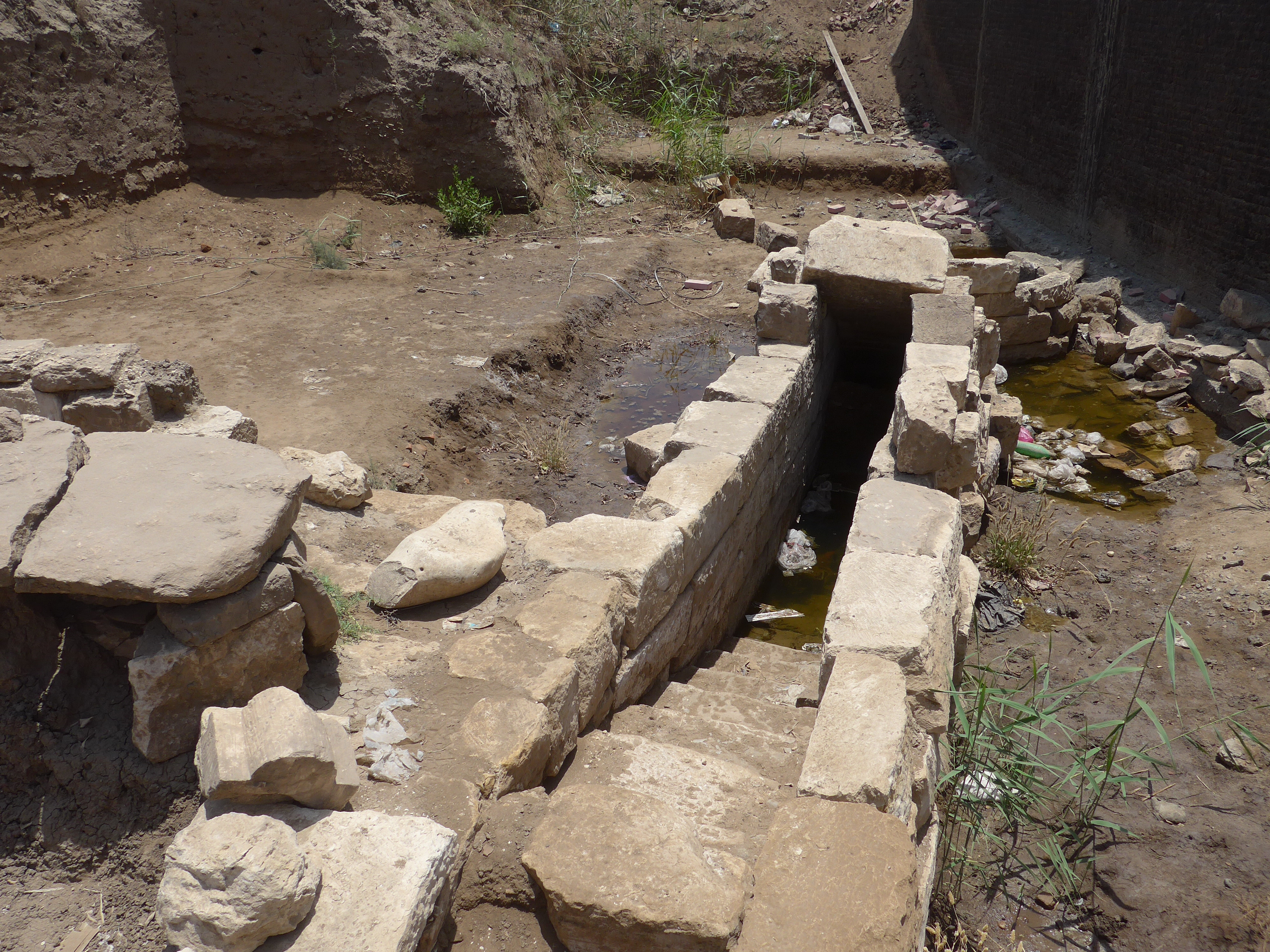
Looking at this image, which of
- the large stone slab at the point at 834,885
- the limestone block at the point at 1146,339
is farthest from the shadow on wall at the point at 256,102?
the large stone slab at the point at 834,885

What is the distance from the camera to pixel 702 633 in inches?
180

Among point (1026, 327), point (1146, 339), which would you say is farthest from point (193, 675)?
point (1146, 339)

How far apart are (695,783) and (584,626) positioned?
2.29ft

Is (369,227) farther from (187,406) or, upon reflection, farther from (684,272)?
(187,406)

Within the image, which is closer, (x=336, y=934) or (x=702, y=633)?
(x=336, y=934)

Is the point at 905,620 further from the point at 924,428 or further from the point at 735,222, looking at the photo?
the point at 735,222

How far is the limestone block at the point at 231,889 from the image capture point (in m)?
1.89

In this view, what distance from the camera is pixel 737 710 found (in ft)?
12.7

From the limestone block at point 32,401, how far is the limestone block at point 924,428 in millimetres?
3882

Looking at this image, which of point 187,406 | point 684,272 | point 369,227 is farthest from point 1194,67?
point 187,406

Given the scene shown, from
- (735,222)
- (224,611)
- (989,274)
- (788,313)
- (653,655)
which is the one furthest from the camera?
(735,222)

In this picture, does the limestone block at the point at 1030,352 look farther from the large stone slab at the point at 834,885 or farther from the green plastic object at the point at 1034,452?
the large stone slab at the point at 834,885

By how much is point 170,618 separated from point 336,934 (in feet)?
3.15

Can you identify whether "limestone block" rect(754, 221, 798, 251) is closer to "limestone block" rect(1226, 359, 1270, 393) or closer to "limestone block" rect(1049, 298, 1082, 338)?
"limestone block" rect(1049, 298, 1082, 338)
